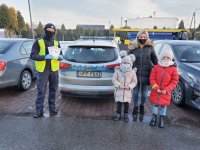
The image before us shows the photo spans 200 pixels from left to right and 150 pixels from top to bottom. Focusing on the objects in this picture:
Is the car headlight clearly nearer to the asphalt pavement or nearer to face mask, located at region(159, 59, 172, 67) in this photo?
the asphalt pavement

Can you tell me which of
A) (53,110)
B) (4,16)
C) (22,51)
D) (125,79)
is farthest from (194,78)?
(4,16)

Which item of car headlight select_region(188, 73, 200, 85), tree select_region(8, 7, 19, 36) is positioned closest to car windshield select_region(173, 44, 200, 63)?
car headlight select_region(188, 73, 200, 85)

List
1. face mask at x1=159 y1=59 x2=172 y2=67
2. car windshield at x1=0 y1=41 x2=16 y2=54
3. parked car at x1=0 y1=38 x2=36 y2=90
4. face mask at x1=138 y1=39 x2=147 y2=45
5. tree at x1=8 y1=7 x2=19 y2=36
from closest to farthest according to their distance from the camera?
1. face mask at x1=159 y1=59 x2=172 y2=67
2. face mask at x1=138 y1=39 x2=147 y2=45
3. parked car at x1=0 y1=38 x2=36 y2=90
4. car windshield at x1=0 y1=41 x2=16 y2=54
5. tree at x1=8 y1=7 x2=19 y2=36

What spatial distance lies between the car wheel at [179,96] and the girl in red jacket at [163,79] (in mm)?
1140

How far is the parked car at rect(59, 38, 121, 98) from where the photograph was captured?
4742mm

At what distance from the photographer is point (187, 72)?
4.99 metres

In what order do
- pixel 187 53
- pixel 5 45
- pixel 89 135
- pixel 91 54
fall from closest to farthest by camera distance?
pixel 89 135 < pixel 91 54 < pixel 187 53 < pixel 5 45

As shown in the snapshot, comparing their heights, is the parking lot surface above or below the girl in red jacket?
below

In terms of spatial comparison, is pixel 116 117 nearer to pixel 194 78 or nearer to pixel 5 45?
pixel 194 78

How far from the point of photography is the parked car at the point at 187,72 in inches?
184

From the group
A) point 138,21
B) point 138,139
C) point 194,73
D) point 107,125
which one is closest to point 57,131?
point 107,125

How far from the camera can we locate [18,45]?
20.3 feet

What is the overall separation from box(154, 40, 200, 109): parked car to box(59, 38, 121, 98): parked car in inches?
63.0

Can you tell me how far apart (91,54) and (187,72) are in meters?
2.23
